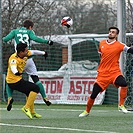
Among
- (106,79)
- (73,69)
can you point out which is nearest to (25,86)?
(106,79)

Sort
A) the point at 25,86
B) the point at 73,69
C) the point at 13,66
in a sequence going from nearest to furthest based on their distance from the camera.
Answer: the point at 13,66 → the point at 25,86 → the point at 73,69

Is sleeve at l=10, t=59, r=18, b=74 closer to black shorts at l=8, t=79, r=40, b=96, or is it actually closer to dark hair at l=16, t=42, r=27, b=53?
dark hair at l=16, t=42, r=27, b=53

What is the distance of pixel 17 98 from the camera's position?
2081 centimetres

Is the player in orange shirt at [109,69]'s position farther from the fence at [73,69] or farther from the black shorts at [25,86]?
the fence at [73,69]

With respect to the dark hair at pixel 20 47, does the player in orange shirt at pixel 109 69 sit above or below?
below

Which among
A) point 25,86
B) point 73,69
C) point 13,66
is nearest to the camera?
point 13,66

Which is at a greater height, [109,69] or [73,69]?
[109,69]

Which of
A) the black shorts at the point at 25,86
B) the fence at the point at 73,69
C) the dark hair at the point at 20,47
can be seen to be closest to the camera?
the dark hair at the point at 20,47

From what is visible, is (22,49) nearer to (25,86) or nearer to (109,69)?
(25,86)

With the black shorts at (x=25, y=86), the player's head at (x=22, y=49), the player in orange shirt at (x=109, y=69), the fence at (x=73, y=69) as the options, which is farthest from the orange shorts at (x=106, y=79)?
the fence at (x=73, y=69)

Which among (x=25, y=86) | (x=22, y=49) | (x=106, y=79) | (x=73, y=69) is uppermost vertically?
(x=22, y=49)

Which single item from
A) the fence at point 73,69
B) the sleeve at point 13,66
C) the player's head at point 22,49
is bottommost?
the fence at point 73,69

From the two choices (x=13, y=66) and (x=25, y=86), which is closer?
(x=13, y=66)

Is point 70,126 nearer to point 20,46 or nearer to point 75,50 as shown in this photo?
point 20,46
